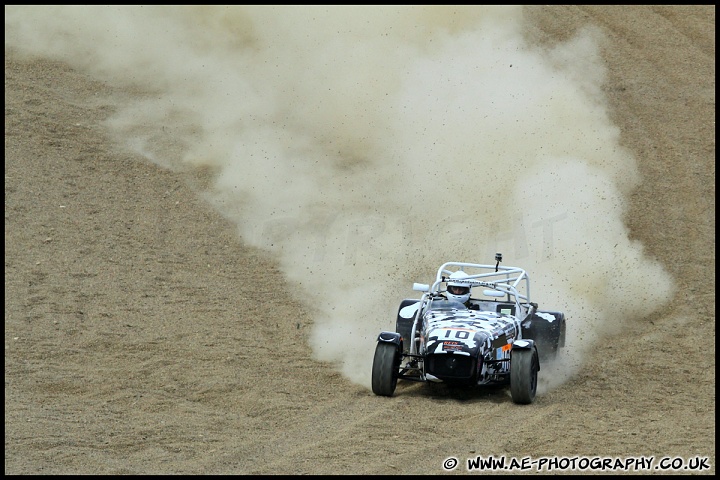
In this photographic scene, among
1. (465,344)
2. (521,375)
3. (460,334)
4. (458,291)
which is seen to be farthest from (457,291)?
(521,375)

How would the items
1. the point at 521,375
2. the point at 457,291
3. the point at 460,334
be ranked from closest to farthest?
the point at 521,375 → the point at 460,334 → the point at 457,291

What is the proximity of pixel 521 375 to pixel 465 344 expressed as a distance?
0.81m

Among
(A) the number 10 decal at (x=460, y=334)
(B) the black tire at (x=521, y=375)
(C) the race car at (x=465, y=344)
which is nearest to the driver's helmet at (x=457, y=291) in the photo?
(C) the race car at (x=465, y=344)

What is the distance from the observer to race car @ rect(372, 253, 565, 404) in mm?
12242

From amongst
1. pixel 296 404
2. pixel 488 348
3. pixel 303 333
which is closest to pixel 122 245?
pixel 303 333

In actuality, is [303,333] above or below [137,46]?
below

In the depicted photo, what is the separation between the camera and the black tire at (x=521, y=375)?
1217cm

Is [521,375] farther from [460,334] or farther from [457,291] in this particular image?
Answer: [457,291]

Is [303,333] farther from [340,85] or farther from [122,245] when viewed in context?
[340,85]

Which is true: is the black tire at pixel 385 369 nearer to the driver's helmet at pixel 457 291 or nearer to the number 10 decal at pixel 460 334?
the number 10 decal at pixel 460 334

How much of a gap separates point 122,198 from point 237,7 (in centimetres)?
936

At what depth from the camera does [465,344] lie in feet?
40.2

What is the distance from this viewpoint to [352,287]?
63.0ft

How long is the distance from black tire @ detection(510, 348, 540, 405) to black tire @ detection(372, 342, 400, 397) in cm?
155
